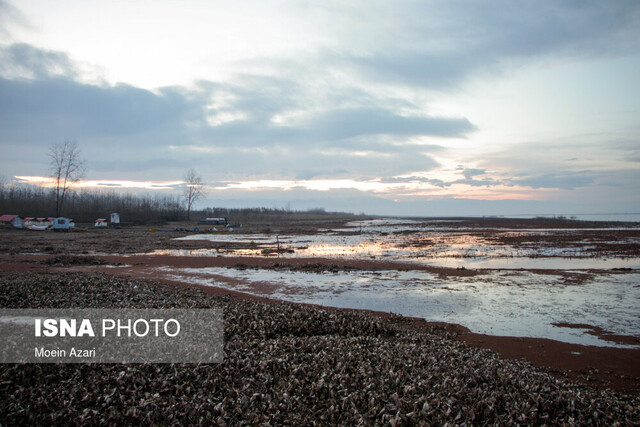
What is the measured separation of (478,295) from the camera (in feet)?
59.3

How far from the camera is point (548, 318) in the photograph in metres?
14.1

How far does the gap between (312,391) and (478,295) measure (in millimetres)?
14117

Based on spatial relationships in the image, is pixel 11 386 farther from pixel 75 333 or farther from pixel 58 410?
pixel 75 333

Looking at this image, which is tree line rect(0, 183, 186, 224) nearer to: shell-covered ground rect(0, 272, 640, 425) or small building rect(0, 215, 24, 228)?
small building rect(0, 215, 24, 228)

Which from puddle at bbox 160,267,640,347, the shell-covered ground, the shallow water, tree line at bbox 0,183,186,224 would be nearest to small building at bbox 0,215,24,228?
tree line at bbox 0,183,186,224

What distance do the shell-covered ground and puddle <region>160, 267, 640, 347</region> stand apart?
5.08 meters

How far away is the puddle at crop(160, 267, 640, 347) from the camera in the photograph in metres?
13.5

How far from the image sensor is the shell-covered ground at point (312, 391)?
5.86 metres

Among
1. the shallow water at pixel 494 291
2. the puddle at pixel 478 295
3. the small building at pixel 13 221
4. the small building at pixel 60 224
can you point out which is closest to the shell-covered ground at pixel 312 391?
the puddle at pixel 478 295

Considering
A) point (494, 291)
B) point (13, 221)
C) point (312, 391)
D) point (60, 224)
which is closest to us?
point (312, 391)

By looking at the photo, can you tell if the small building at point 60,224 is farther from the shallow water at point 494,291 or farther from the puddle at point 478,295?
the shallow water at point 494,291

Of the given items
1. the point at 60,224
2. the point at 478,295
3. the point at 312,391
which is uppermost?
the point at 312,391

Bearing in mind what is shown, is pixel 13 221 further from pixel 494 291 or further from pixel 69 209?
pixel 494 291

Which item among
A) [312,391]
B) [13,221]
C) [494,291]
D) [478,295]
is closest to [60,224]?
[13,221]
